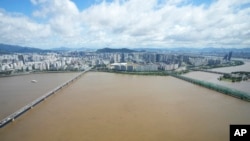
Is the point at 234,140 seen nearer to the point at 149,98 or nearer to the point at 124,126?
the point at 124,126

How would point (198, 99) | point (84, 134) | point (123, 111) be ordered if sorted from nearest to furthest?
point (84, 134), point (123, 111), point (198, 99)

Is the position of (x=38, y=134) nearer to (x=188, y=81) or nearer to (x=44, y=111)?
(x=44, y=111)

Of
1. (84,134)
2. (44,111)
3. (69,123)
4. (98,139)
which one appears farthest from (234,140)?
(44,111)

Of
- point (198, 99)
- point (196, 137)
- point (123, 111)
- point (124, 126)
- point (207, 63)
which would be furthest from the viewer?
point (207, 63)

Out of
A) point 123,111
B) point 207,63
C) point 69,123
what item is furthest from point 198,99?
point 207,63

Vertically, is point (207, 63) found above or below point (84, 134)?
above

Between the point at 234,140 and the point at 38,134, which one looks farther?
the point at 38,134
